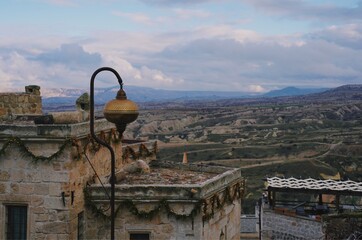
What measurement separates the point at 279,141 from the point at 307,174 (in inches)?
1325

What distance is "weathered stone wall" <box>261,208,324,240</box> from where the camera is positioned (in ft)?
77.7

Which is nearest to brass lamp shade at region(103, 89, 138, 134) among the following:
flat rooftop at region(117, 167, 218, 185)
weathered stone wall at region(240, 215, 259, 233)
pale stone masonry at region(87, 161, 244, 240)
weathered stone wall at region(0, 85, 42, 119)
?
pale stone masonry at region(87, 161, 244, 240)

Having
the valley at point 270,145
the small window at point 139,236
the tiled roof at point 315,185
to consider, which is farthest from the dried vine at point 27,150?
the valley at point 270,145

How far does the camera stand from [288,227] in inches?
979

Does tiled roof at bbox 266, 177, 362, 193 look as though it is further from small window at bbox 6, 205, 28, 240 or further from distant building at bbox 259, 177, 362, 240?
small window at bbox 6, 205, 28, 240

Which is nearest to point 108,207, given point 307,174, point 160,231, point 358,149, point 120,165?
point 160,231

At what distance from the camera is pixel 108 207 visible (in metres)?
14.0

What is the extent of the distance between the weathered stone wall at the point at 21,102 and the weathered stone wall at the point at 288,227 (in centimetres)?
1259

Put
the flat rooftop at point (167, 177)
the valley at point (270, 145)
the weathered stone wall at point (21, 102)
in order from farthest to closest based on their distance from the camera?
the valley at point (270, 145), the weathered stone wall at point (21, 102), the flat rooftop at point (167, 177)

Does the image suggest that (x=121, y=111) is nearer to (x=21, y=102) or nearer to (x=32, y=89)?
(x=21, y=102)

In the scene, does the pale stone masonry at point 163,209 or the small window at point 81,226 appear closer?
the pale stone masonry at point 163,209

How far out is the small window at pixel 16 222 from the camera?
13.4 metres

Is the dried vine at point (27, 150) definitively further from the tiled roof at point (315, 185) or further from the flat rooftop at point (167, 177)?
the tiled roof at point (315, 185)

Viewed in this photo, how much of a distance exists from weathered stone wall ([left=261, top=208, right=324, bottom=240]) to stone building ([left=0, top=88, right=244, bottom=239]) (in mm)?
9641
